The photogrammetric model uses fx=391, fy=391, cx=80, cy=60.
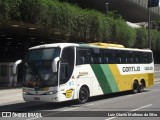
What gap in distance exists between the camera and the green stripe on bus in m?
20.4

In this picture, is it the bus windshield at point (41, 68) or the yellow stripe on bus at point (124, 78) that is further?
the yellow stripe on bus at point (124, 78)

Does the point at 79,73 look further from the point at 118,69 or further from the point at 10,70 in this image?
the point at 10,70

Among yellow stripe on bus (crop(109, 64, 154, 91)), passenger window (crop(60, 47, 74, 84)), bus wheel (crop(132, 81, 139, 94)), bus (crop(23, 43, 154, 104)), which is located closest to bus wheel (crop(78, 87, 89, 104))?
bus (crop(23, 43, 154, 104))

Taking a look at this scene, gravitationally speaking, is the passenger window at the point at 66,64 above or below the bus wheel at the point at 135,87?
above

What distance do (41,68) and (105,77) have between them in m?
4.73

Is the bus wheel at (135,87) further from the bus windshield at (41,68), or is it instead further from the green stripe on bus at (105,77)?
the bus windshield at (41,68)

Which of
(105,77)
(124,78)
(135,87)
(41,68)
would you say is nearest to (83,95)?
(105,77)

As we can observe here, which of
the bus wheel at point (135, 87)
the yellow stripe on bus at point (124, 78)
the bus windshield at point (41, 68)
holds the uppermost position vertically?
the bus windshield at point (41, 68)

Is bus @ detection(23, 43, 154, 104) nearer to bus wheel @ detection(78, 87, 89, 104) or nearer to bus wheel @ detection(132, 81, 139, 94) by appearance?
bus wheel @ detection(78, 87, 89, 104)

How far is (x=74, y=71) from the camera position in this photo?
18250 millimetres

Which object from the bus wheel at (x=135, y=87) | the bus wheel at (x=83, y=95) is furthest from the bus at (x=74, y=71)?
the bus wheel at (x=135, y=87)

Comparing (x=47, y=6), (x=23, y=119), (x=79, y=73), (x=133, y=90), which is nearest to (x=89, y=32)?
(x=47, y=6)

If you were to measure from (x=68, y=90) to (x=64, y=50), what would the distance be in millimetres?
1830

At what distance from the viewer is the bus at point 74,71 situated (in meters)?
17.2
